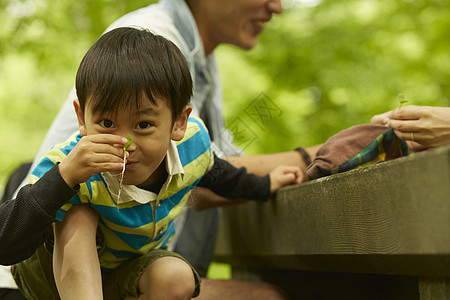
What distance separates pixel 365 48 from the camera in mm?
6387

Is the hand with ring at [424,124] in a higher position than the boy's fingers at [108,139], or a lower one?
lower

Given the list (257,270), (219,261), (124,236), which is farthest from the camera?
(219,261)

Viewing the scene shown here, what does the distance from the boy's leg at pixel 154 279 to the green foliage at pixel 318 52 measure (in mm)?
3769

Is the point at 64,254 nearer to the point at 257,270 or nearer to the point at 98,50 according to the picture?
the point at 98,50

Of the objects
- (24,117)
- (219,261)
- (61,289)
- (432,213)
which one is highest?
(432,213)

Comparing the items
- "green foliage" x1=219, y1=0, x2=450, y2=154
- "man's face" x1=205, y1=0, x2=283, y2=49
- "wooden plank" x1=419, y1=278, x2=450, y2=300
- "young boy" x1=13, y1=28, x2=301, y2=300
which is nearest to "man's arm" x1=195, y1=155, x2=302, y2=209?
"young boy" x1=13, y1=28, x2=301, y2=300

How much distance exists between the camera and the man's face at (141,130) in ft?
4.66

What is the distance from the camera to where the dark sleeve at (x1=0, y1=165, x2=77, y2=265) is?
54.0 inches

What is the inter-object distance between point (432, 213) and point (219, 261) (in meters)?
2.35

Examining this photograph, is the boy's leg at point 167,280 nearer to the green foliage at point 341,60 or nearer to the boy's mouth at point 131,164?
the boy's mouth at point 131,164

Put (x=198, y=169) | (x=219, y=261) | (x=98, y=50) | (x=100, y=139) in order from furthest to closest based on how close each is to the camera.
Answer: (x=219, y=261), (x=198, y=169), (x=98, y=50), (x=100, y=139)

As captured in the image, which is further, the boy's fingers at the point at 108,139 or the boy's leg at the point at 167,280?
the boy's leg at the point at 167,280

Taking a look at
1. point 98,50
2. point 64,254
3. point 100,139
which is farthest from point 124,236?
point 98,50

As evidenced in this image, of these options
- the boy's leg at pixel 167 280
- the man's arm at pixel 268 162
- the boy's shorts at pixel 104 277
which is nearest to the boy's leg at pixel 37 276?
the boy's shorts at pixel 104 277
